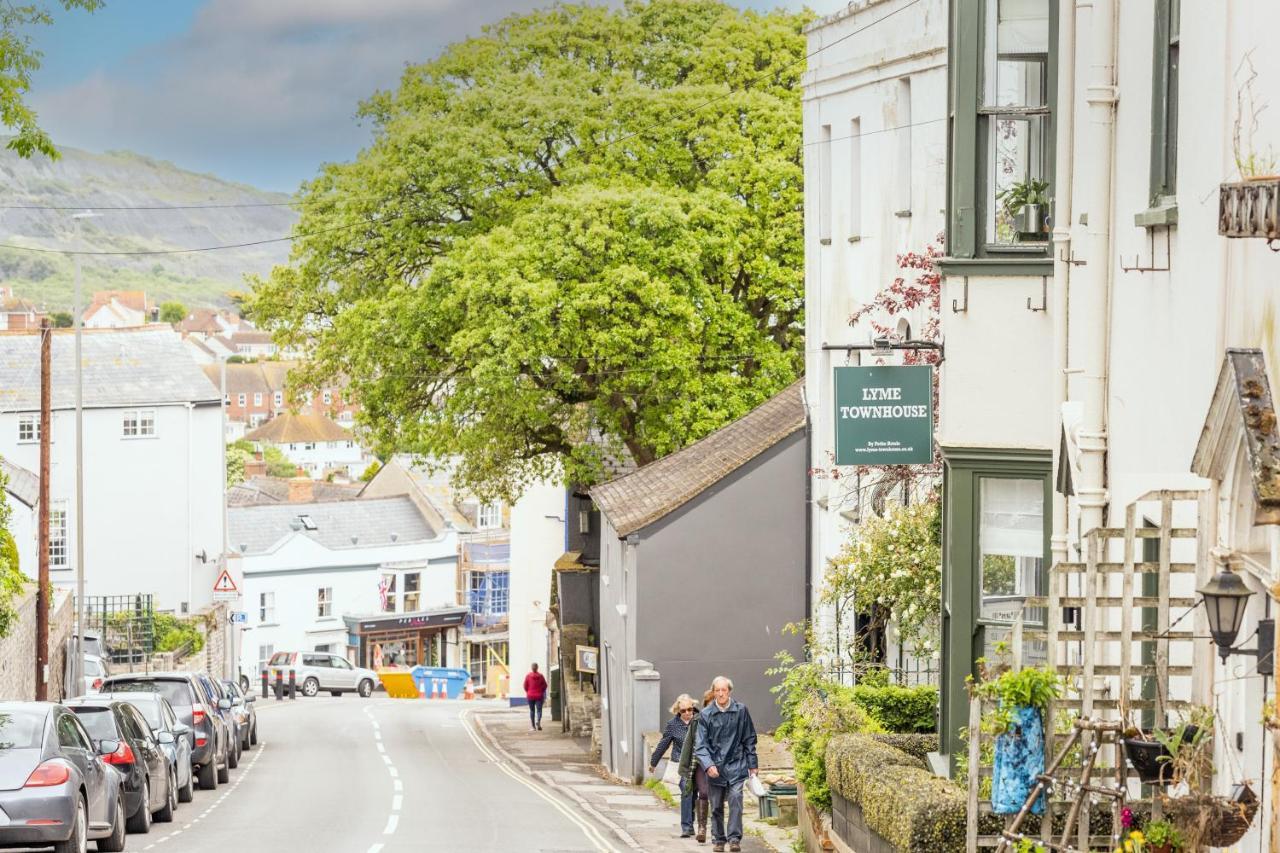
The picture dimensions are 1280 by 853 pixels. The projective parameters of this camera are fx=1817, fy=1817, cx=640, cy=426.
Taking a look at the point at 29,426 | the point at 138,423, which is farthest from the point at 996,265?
the point at 29,426

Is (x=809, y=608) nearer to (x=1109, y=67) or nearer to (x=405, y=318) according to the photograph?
(x=405, y=318)

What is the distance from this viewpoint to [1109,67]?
11703 millimetres

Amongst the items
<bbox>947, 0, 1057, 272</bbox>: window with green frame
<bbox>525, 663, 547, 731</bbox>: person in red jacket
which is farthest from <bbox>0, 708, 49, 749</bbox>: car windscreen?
<bbox>525, 663, 547, 731</bbox>: person in red jacket

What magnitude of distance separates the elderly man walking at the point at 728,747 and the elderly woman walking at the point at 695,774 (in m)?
0.22

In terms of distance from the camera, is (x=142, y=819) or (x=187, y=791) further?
(x=187, y=791)

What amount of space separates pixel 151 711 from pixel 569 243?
13339mm

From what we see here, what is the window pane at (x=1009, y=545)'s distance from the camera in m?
14.6

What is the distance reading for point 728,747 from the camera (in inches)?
715

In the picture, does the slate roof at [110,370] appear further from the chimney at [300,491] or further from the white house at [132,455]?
the chimney at [300,491]

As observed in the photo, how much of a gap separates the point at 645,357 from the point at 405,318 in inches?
186

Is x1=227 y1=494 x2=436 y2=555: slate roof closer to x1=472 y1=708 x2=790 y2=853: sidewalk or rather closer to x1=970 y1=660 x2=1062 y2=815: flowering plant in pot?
x1=472 y1=708 x2=790 y2=853: sidewalk

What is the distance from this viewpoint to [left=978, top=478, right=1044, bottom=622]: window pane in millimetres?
14594

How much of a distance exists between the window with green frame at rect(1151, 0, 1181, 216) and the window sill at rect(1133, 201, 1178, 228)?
32mm

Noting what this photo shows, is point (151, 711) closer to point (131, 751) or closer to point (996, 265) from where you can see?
point (131, 751)
